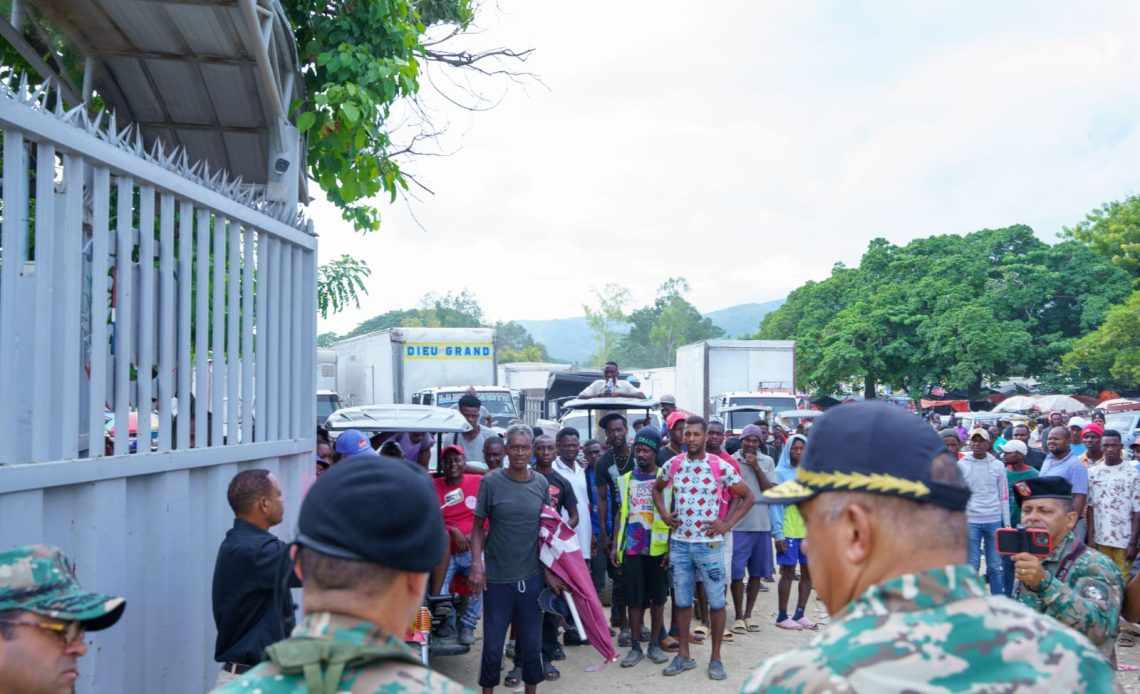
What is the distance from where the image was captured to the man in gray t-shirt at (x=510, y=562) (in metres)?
6.45

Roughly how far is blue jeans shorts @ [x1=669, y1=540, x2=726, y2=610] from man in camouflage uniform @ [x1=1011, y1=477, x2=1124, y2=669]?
335cm

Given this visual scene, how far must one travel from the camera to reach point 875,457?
169 centimetres

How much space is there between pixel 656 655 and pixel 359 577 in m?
6.71

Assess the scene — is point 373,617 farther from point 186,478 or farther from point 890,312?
point 890,312

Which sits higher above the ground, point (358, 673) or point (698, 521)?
point (358, 673)

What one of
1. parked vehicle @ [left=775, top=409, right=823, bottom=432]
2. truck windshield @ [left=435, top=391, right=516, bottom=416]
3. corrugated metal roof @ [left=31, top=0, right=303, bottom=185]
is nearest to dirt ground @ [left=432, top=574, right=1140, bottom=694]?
corrugated metal roof @ [left=31, top=0, right=303, bottom=185]

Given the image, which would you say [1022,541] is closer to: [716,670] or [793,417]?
[716,670]

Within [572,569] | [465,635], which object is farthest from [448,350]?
[572,569]

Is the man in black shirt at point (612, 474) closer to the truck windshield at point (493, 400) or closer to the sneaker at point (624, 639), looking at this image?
the sneaker at point (624, 639)

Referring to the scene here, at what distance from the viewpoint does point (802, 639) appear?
346 inches

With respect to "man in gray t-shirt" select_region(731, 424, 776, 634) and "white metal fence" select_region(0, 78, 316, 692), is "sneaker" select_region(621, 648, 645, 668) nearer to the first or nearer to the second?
"man in gray t-shirt" select_region(731, 424, 776, 634)

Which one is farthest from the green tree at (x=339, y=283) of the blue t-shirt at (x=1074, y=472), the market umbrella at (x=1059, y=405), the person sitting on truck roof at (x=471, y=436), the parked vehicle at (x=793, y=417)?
the market umbrella at (x=1059, y=405)

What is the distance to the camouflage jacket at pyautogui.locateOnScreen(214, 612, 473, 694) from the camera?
1.66 meters

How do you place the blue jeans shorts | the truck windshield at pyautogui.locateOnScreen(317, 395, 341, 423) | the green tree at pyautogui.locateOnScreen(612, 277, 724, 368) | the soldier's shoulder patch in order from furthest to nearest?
the green tree at pyautogui.locateOnScreen(612, 277, 724, 368)
the truck windshield at pyautogui.locateOnScreen(317, 395, 341, 423)
the blue jeans shorts
the soldier's shoulder patch
